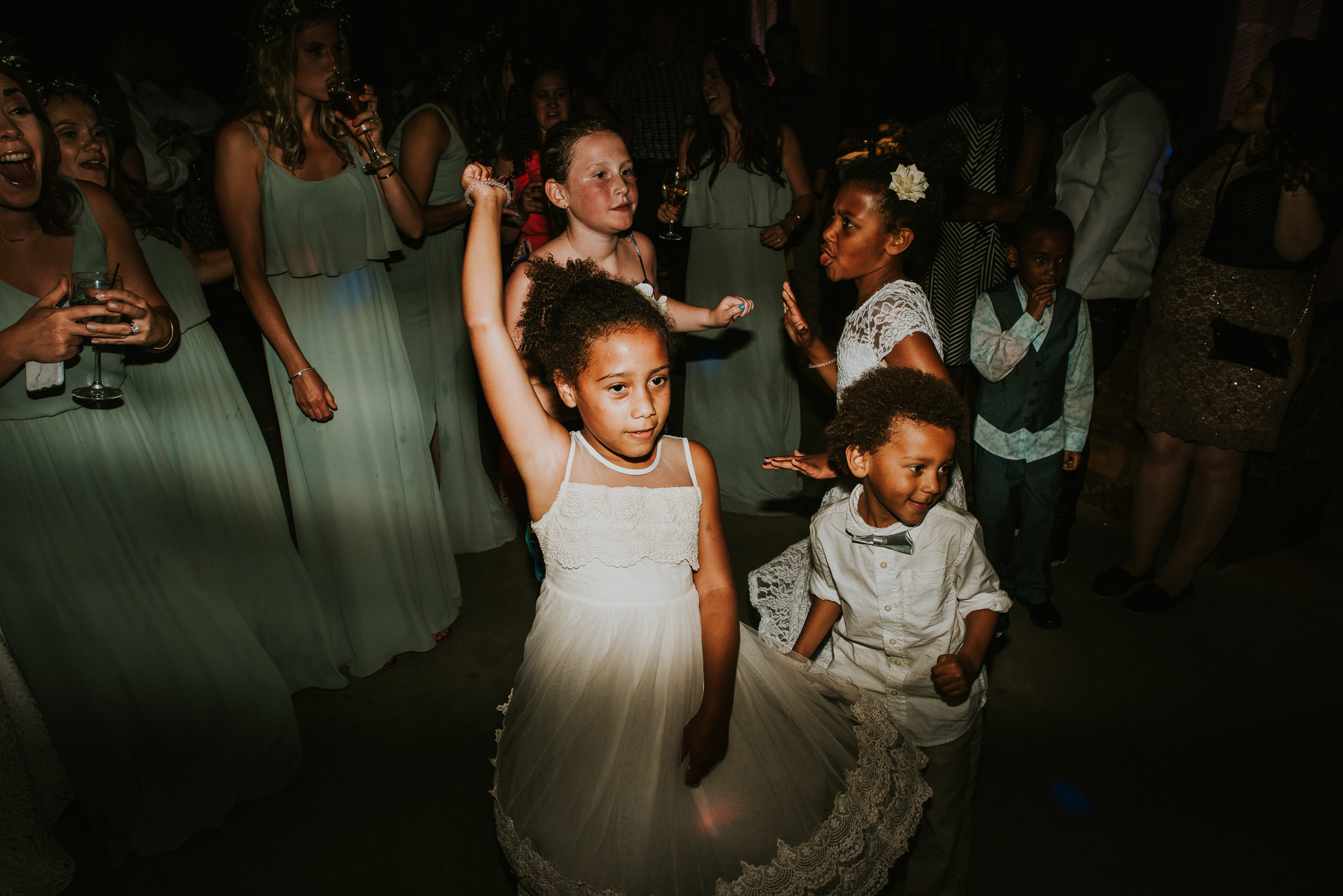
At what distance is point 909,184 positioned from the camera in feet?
8.30

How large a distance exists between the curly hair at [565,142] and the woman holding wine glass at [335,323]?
0.61 meters

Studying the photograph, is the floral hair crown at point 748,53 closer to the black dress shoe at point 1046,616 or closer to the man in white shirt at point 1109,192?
the man in white shirt at point 1109,192

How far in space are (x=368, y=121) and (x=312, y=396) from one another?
0.99m

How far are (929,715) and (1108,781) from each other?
3.79 ft

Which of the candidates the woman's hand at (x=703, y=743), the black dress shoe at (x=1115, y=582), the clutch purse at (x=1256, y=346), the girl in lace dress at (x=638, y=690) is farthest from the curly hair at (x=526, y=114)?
the black dress shoe at (x=1115, y=582)

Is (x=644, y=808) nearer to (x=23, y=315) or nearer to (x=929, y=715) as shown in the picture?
(x=929, y=715)

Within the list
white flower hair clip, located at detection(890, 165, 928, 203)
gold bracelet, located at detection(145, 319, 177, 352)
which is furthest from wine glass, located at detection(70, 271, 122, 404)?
white flower hair clip, located at detection(890, 165, 928, 203)

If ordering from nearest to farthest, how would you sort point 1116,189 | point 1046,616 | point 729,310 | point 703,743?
point 703,743, point 729,310, point 1046,616, point 1116,189

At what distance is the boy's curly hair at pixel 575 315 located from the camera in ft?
5.92

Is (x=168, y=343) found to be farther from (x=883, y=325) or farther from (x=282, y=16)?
(x=883, y=325)

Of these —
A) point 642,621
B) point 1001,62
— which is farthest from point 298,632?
point 1001,62

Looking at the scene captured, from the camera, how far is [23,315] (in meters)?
2.13

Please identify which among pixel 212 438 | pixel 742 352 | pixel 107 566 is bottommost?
pixel 107 566

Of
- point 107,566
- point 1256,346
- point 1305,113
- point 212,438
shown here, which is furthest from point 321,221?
point 1256,346
